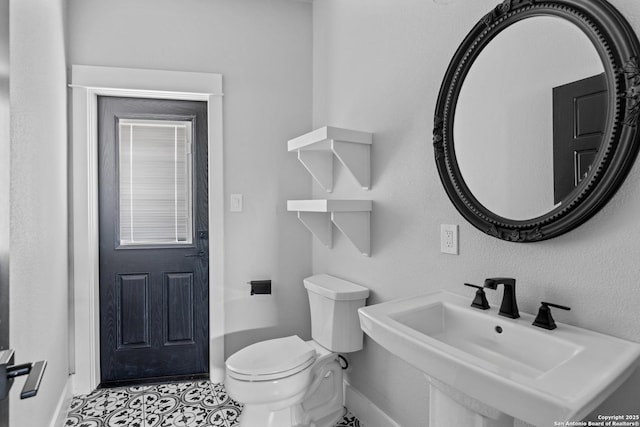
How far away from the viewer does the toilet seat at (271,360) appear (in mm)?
1732

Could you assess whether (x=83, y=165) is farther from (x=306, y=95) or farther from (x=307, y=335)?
(x=307, y=335)

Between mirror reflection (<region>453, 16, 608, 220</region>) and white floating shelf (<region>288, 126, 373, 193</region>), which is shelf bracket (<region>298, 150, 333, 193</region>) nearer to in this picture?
white floating shelf (<region>288, 126, 373, 193</region>)

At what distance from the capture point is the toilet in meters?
1.74

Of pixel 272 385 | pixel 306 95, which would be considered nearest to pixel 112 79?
pixel 306 95

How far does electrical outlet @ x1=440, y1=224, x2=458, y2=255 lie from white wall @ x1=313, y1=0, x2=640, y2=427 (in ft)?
0.08

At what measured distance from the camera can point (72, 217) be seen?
232cm

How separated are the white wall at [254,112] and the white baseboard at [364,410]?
0.58 meters

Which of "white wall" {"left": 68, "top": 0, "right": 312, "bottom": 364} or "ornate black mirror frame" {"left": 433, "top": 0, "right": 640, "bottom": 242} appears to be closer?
"ornate black mirror frame" {"left": 433, "top": 0, "right": 640, "bottom": 242}

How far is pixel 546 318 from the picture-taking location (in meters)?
1.11

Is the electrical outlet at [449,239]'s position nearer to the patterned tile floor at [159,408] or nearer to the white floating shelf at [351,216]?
the white floating shelf at [351,216]

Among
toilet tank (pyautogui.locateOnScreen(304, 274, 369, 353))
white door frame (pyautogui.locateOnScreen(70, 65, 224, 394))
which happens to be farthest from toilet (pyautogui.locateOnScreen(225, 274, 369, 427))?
white door frame (pyautogui.locateOnScreen(70, 65, 224, 394))

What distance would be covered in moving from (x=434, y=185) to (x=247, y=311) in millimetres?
1567

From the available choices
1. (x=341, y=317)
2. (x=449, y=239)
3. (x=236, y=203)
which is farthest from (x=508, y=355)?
(x=236, y=203)

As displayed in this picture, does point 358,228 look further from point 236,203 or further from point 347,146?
point 236,203
